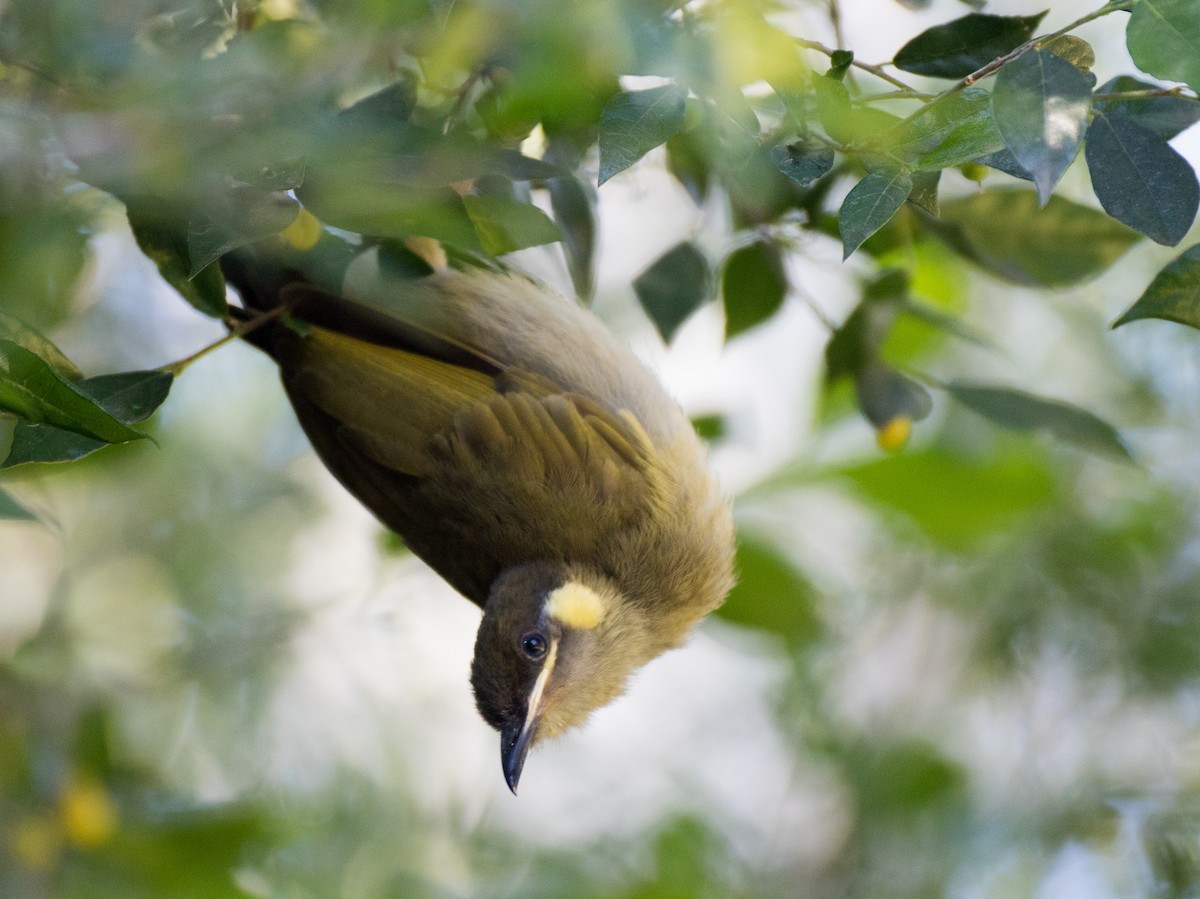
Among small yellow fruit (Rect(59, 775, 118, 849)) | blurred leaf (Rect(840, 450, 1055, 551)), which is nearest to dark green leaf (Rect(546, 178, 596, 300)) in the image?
blurred leaf (Rect(840, 450, 1055, 551))

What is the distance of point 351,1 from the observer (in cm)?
180

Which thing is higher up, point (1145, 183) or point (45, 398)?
point (1145, 183)

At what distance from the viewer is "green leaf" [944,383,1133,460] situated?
7.01 feet

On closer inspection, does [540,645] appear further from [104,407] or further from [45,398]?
[45,398]

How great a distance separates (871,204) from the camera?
143cm

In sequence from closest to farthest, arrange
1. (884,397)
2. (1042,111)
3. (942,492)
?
1. (1042,111)
2. (884,397)
3. (942,492)

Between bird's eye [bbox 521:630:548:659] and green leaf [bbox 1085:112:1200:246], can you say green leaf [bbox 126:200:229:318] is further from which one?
green leaf [bbox 1085:112:1200:246]

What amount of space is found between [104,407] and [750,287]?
1.16 meters

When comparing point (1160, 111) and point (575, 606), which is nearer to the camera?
point (1160, 111)

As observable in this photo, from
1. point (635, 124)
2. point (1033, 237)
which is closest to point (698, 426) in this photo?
point (1033, 237)

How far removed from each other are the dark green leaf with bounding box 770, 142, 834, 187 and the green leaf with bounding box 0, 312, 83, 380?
944 millimetres

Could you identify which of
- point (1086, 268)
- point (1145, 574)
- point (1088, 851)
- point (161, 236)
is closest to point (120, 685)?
point (161, 236)

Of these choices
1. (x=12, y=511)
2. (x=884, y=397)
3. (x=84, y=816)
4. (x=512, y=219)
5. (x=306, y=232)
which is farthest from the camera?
(x=84, y=816)

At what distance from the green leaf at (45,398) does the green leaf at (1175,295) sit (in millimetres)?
1222
